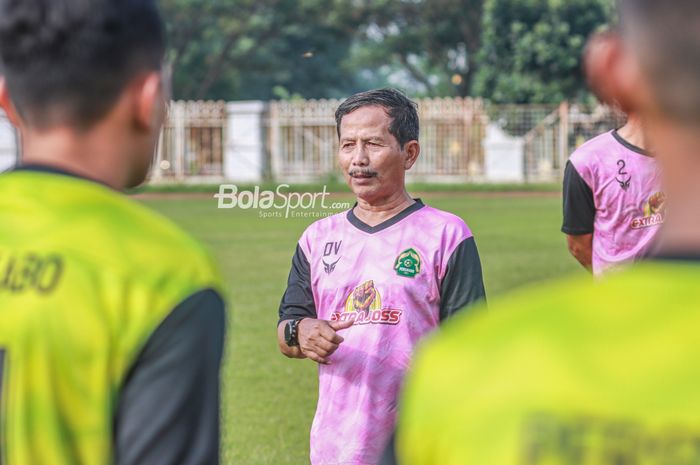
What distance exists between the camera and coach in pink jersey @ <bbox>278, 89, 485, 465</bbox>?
168 inches

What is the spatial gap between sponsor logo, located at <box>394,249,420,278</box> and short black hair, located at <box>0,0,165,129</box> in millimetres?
2429

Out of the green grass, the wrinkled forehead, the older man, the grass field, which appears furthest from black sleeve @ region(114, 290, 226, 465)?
the green grass

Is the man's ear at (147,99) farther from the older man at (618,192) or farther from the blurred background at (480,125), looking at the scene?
the blurred background at (480,125)

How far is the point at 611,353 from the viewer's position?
4.46 ft

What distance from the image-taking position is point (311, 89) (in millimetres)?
61219

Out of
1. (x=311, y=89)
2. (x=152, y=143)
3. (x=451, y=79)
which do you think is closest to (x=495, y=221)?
(x=152, y=143)

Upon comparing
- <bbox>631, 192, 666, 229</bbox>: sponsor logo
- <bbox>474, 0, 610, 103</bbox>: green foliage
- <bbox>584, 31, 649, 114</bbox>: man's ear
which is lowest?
<bbox>631, 192, 666, 229</bbox>: sponsor logo

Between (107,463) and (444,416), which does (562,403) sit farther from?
(107,463)

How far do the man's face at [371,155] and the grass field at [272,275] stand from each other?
11.2 feet

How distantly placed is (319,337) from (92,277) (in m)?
2.33

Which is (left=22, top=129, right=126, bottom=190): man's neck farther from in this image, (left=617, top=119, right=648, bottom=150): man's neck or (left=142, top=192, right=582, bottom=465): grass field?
(left=142, top=192, right=582, bottom=465): grass field

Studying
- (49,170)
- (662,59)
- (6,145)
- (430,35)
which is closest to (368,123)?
(49,170)

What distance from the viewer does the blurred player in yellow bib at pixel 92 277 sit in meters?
1.84

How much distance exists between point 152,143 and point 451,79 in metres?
50.5
